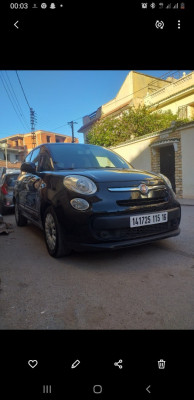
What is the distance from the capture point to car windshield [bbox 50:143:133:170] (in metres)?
3.10

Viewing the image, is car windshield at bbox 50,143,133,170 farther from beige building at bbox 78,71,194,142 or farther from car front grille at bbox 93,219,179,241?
beige building at bbox 78,71,194,142

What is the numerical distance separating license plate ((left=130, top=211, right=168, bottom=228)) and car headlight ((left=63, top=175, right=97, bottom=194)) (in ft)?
1.64

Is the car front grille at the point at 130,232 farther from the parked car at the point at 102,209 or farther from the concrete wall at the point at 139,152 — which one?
the concrete wall at the point at 139,152

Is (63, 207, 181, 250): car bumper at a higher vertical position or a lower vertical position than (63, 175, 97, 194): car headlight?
lower

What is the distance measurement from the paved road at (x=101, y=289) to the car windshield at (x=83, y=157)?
1.18 metres

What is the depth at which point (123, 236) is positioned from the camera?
2.27m

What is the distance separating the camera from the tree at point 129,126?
13.9 meters

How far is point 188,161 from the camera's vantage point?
901cm
